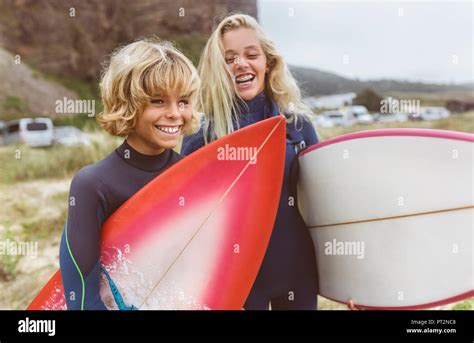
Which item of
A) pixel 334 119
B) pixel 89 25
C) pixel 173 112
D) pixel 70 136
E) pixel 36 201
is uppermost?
pixel 89 25

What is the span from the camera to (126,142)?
8.23ft

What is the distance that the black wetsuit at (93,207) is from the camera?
7.75 feet

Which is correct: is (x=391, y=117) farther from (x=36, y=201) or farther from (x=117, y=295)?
(x=36, y=201)

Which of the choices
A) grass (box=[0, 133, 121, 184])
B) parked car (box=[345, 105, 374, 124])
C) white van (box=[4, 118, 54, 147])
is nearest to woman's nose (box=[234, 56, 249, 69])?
parked car (box=[345, 105, 374, 124])

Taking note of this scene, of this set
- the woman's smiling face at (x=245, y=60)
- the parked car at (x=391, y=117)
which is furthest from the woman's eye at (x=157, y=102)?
the parked car at (x=391, y=117)

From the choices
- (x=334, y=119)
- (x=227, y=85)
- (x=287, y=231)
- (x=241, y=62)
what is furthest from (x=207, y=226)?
(x=334, y=119)

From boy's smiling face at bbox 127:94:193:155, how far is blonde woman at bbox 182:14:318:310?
0.19m

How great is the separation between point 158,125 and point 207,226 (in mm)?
466

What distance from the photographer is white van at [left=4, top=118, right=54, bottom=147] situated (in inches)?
128

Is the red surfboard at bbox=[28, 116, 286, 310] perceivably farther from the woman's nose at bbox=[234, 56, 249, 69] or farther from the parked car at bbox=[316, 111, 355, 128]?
the parked car at bbox=[316, 111, 355, 128]

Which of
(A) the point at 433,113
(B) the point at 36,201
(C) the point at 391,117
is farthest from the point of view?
(B) the point at 36,201

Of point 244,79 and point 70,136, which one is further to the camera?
point 70,136
